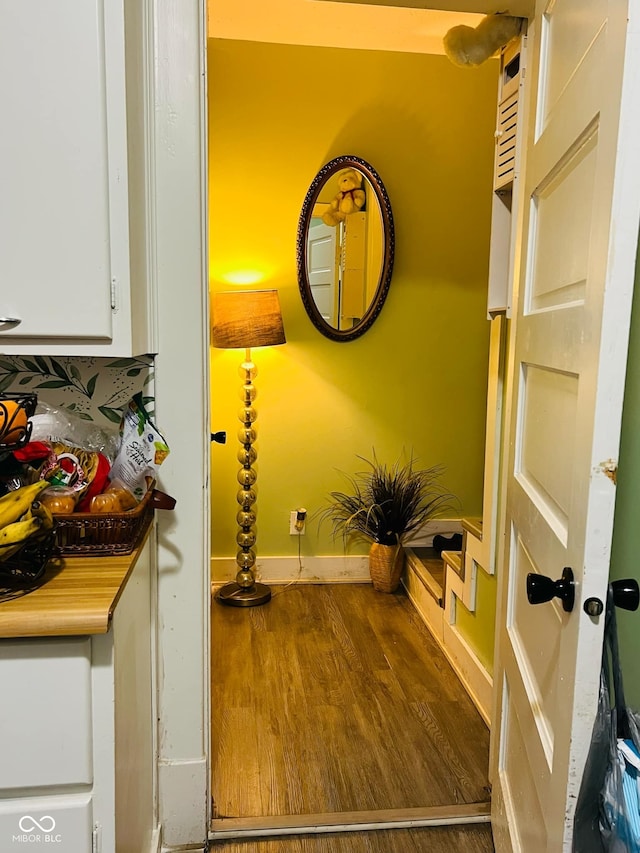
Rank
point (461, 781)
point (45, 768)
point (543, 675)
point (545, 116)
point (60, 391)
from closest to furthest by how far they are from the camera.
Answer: point (45, 768), point (543, 675), point (545, 116), point (60, 391), point (461, 781)

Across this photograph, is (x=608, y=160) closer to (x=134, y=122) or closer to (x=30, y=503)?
(x=134, y=122)

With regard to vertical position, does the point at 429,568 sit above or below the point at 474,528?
below

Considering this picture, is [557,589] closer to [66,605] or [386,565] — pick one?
[66,605]

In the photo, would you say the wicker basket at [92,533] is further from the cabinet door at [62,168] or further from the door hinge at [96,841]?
the door hinge at [96,841]

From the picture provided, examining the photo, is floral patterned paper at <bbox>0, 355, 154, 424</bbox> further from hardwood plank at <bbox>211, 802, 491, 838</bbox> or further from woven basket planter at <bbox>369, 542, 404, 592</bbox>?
woven basket planter at <bbox>369, 542, 404, 592</bbox>

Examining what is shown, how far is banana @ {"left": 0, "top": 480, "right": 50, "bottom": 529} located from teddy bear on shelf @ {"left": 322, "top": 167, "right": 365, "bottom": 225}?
8.05 ft

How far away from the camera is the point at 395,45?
126 inches

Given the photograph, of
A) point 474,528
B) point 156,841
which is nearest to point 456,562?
Answer: point 474,528

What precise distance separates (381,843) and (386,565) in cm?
166

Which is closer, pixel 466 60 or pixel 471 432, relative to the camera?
pixel 466 60

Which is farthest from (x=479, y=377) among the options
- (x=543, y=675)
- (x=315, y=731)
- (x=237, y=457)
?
(x=543, y=675)

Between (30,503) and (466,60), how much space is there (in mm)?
1809

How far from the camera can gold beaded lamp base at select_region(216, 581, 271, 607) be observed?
10.6 ft

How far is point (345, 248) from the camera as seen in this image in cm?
336
